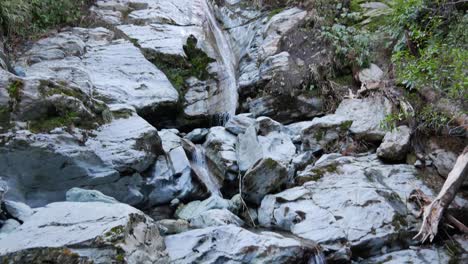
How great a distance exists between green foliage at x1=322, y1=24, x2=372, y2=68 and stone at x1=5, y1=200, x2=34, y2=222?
7564 millimetres

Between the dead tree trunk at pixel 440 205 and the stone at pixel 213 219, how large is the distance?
2715mm

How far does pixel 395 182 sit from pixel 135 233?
4428mm

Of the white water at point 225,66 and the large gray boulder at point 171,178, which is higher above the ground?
the white water at point 225,66

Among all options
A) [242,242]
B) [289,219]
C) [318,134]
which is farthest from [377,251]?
[318,134]

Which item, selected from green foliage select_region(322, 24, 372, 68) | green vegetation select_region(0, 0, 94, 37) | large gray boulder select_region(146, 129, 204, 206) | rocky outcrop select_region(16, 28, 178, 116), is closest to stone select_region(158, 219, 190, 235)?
large gray boulder select_region(146, 129, 204, 206)

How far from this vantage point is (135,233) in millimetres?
4207

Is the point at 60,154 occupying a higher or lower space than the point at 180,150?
higher

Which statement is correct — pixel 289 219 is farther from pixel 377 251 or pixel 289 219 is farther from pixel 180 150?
pixel 180 150

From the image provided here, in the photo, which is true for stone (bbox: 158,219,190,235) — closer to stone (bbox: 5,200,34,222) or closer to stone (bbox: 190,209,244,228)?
stone (bbox: 190,209,244,228)

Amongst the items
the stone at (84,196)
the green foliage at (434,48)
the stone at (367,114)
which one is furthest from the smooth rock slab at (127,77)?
the green foliage at (434,48)

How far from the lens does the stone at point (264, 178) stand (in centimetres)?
664

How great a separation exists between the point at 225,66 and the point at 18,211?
7.10m

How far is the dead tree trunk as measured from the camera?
17.9 ft

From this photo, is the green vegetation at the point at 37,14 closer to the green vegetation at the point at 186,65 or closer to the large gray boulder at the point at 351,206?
the green vegetation at the point at 186,65
